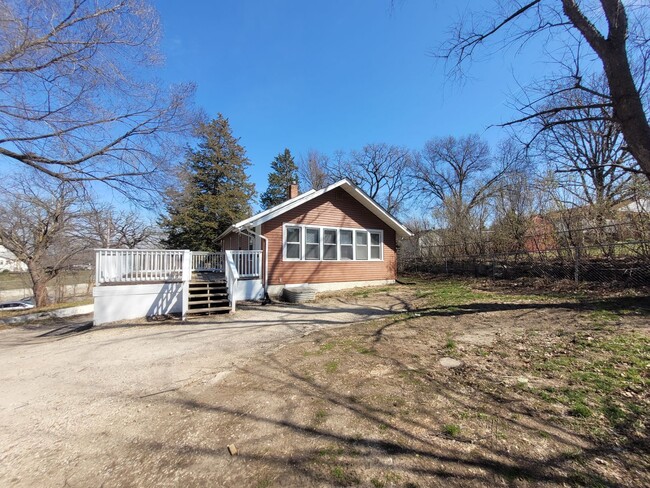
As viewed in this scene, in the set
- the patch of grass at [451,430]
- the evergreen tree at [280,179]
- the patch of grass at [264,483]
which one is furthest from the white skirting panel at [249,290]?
the evergreen tree at [280,179]

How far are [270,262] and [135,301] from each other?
4634mm

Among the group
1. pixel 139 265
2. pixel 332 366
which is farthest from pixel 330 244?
pixel 332 366

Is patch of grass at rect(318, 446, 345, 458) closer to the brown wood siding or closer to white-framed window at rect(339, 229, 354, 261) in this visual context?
the brown wood siding

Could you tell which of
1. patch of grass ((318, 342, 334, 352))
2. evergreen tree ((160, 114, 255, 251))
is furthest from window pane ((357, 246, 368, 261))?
evergreen tree ((160, 114, 255, 251))

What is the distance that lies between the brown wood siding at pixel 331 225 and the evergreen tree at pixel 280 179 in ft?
74.9

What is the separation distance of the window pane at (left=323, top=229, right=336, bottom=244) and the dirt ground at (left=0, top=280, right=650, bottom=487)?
7065 millimetres

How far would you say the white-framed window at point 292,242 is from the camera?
1212 cm

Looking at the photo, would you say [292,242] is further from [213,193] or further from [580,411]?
[213,193]

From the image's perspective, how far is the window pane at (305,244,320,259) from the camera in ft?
41.3

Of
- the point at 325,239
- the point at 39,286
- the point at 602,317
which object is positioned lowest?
the point at 39,286

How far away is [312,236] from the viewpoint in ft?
42.0

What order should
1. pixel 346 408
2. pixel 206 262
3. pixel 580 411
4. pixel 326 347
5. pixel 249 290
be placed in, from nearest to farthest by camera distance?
pixel 580 411, pixel 346 408, pixel 326 347, pixel 249 290, pixel 206 262

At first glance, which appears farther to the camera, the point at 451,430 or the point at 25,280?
the point at 25,280

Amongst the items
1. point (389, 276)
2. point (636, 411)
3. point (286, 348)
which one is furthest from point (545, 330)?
point (389, 276)
